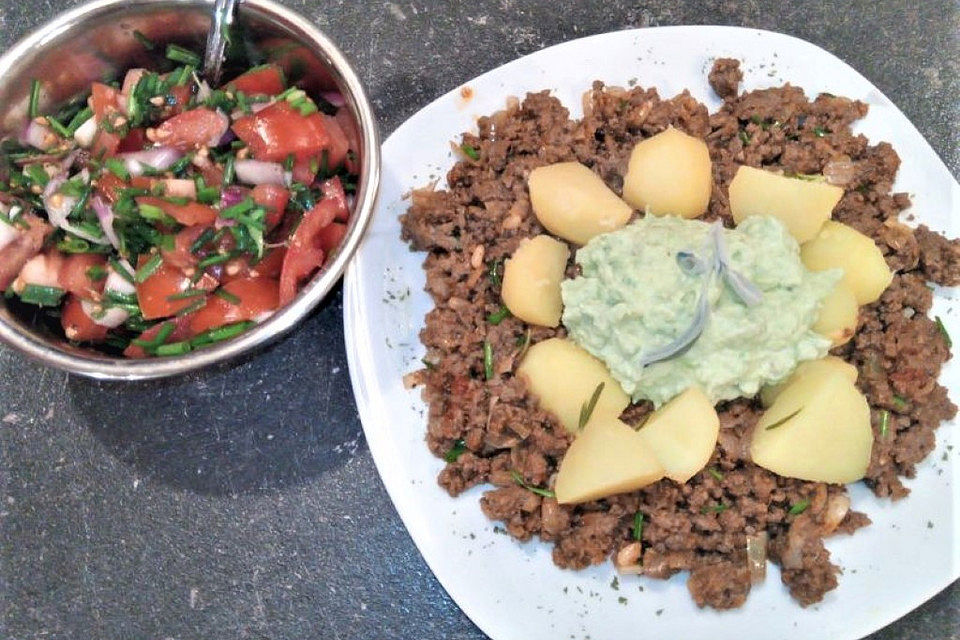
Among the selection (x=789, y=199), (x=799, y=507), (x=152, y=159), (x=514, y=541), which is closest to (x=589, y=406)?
(x=514, y=541)

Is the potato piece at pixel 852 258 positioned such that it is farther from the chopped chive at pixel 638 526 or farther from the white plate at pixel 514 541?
the chopped chive at pixel 638 526

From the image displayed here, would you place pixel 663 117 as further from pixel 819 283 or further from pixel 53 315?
pixel 53 315

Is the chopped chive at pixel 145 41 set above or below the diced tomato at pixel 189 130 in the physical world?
above

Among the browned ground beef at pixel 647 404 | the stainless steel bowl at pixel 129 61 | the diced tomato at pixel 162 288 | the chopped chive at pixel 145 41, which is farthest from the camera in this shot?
the browned ground beef at pixel 647 404

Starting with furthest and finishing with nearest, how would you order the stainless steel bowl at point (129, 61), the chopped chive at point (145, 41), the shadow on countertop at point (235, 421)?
the shadow on countertop at point (235, 421) → the chopped chive at point (145, 41) → the stainless steel bowl at point (129, 61)

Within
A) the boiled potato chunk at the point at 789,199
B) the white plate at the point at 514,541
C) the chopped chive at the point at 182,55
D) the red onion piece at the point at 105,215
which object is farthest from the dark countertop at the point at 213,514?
the boiled potato chunk at the point at 789,199

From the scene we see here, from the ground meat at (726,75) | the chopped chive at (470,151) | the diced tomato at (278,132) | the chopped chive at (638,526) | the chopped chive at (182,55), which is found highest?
the ground meat at (726,75)

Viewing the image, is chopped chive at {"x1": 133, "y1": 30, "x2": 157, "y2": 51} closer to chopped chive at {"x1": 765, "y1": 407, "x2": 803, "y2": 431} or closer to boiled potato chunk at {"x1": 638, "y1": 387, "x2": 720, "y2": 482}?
boiled potato chunk at {"x1": 638, "y1": 387, "x2": 720, "y2": 482}

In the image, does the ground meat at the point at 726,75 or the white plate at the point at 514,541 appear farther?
the ground meat at the point at 726,75
